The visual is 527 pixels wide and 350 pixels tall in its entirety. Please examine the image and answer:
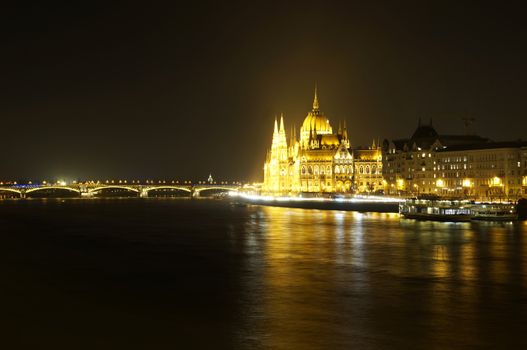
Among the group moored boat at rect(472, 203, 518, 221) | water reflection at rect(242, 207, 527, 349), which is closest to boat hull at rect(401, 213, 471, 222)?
moored boat at rect(472, 203, 518, 221)

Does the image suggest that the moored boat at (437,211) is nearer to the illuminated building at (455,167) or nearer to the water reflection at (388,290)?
the water reflection at (388,290)

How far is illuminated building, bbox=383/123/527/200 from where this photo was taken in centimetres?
13062

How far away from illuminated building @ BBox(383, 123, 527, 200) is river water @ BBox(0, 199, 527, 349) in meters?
64.8

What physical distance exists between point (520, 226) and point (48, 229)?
49.8 metres

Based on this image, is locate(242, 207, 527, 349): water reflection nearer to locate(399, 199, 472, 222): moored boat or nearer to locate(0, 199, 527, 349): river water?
locate(0, 199, 527, 349): river water

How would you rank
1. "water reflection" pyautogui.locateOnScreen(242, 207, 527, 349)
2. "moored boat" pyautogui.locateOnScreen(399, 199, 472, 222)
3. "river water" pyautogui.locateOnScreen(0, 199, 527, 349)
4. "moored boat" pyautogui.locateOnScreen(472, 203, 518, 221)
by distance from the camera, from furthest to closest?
"moored boat" pyautogui.locateOnScreen(399, 199, 472, 222), "moored boat" pyautogui.locateOnScreen(472, 203, 518, 221), "water reflection" pyautogui.locateOnScreen(242, 207, 527, 349), "river water" pyautogui.locateOnScreen(0, 199, 527, 349)

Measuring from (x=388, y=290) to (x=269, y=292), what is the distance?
5.83m

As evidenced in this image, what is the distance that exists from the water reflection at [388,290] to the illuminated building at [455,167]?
64.8 metres

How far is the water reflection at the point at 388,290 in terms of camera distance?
1090 inches

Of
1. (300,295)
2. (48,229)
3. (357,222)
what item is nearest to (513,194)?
(357,222)

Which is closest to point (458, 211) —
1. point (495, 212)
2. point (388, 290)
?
point (495, 212)

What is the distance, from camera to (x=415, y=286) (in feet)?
127

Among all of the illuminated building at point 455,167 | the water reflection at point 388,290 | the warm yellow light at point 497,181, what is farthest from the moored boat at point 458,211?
the warm yellow light at point 497,181

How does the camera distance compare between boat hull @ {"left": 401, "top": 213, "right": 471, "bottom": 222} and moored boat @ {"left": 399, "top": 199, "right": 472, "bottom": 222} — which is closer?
boat hull @ {"left": 401, "top": 213, "right": 471, "bottom": 222}
